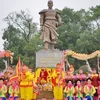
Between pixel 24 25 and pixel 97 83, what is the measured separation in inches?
1180

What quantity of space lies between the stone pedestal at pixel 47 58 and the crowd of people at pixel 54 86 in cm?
34

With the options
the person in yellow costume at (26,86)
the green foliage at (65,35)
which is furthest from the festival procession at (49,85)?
the green foliage at (65,35)

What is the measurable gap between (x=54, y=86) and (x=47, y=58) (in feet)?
5.25

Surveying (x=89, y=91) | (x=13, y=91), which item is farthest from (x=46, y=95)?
(x=89, y=91)

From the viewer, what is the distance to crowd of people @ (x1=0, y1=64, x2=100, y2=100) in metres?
14.3

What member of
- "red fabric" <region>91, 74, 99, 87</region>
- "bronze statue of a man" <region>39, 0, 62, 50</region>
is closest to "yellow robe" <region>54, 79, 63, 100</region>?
"red fabric" <region>91, 74, 99, 87</region>

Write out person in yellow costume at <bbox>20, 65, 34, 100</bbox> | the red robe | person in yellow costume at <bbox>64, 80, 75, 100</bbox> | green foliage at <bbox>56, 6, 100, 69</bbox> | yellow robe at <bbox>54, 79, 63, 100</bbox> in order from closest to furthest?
person in yellow costume at <bbox>20, 65, 34, 100</bbox>
person in yellow costume at <bbox>64, 80, 75, 100</bbox>
yellow robe at <bbox>54, 79, 63, 100</bbox>
the red robe
green foliage at <bbox>56, 6, 100, 69</bbox>

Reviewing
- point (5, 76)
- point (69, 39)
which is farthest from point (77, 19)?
point (5, 76)

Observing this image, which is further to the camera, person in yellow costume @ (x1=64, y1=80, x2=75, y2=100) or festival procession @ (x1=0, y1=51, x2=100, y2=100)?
person in yellow costume @ (x1=64, y1=80, x2=75, y2=100)

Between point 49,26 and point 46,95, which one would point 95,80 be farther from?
point 49,26

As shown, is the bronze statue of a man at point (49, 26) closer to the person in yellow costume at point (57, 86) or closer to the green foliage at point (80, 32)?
the person in yellow costume at point (57, 86)

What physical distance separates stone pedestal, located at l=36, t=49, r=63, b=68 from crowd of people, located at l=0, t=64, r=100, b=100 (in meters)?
0.34

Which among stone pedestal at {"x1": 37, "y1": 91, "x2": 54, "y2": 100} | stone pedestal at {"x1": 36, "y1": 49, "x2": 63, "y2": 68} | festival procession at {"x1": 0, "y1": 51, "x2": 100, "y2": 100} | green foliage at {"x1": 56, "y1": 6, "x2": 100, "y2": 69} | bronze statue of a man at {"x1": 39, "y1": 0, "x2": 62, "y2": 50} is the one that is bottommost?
stone pedestal at {"x1": 37, "y1": 91, "x2": 54, "y2": 100}

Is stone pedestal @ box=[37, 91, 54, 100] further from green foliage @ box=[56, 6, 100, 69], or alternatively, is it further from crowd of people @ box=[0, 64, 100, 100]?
green foliage @ box=[56, 6, 100, 69]
